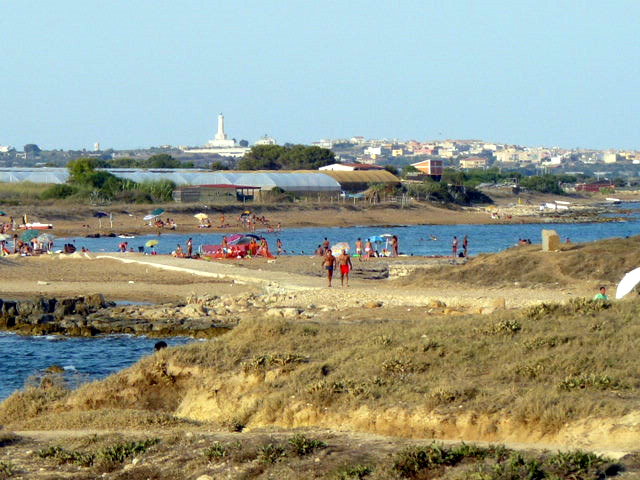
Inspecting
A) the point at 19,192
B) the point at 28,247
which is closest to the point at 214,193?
the point at 19,192

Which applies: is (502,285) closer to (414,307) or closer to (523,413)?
(414,307)

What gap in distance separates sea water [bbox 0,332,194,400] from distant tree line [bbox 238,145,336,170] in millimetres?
115004

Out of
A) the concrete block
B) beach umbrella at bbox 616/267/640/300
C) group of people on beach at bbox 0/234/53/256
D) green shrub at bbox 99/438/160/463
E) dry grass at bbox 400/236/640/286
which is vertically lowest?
group of people on beach at bbox 0/234/53/256

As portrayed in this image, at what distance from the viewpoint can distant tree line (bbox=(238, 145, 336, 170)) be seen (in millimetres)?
142375

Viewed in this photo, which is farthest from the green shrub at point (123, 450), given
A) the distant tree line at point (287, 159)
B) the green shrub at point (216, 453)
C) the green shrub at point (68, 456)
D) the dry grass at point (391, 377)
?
the distant tree line at point (287, 159)

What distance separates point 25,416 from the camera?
1403cm

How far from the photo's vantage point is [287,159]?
142875 millimetres

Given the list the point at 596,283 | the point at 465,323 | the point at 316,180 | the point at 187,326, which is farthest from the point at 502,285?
the point at 316,180

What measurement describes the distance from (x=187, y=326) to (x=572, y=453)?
18.3 metres

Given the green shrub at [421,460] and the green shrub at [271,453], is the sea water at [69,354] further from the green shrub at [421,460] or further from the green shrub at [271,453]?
the green shrub at [421,460]

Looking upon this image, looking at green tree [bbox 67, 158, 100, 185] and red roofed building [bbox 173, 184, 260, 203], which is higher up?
green tree [bbox 67, 158, 100, 185]

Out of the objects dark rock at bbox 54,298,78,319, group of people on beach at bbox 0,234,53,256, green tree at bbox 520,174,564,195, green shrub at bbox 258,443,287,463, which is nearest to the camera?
green shrub at bbox 258,443,287,463

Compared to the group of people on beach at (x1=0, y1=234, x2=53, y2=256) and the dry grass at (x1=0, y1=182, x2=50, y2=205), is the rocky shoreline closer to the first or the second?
the group of people on beach at (x1=0, y1=234, x2=53, y2=256)

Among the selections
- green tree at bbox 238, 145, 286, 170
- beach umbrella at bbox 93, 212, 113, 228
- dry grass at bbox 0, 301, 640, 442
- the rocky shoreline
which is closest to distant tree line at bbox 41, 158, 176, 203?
beach umbrella at bbox 93, 212, 113, 228
